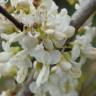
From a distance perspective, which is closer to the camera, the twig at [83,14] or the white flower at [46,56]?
the white flower at [46,56]

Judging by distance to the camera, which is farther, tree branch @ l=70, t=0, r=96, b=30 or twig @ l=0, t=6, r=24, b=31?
tree branch @ l=70, t=0, r=96, b=30

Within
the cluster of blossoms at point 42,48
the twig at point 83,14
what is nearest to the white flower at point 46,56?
the cluster of blossoms at point 42,48

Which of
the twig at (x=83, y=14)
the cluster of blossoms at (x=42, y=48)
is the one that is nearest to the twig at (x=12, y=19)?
the cluster of blossoms at (x=42, y=48)

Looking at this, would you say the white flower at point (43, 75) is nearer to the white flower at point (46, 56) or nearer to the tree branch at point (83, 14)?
the white flower at point (46, 56)

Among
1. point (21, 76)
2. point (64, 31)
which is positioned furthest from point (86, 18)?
point (21, 76)

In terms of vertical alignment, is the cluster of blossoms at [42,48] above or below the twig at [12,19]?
below

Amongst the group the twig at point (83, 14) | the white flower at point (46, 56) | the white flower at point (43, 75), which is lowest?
the white flower at point (43, 75)

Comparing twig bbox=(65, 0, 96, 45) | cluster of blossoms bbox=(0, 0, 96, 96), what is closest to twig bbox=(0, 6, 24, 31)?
cluster of blossoms bbox=(0, 0, 96, 96)

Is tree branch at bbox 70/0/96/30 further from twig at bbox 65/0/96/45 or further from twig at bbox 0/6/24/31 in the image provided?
twig at bbox 0/6/24/31
